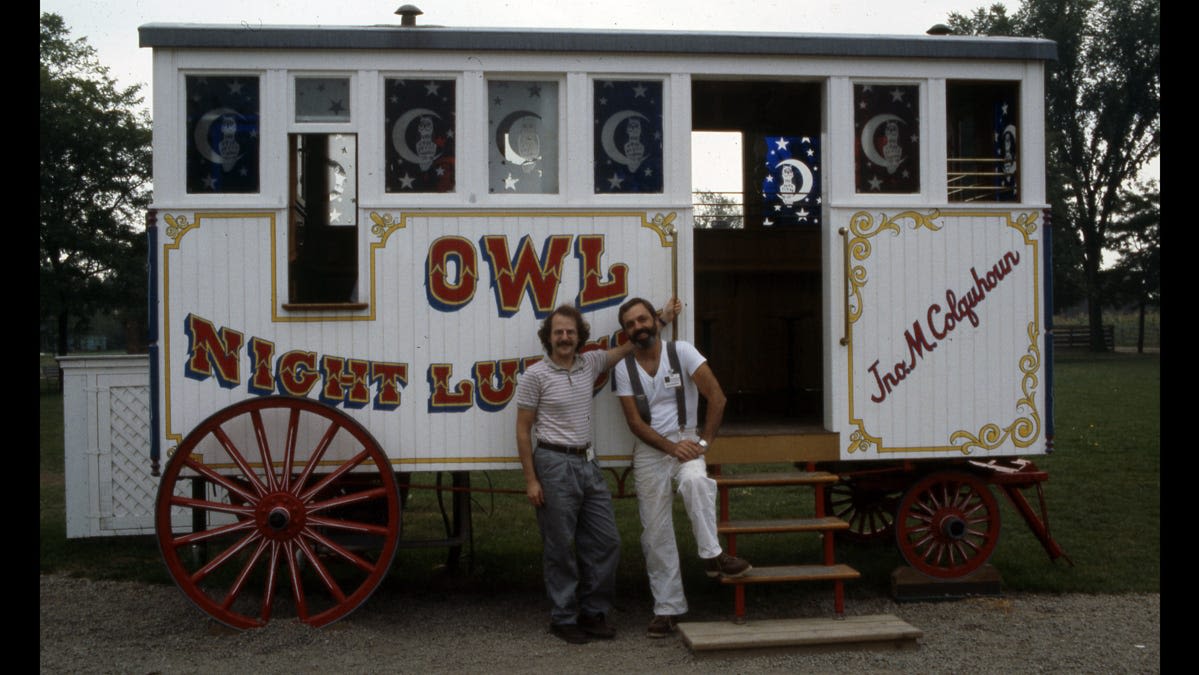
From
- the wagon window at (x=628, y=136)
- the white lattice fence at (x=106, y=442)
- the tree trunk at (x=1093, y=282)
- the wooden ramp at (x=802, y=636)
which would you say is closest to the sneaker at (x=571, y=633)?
the wooden ramp at (x=802, y=636)

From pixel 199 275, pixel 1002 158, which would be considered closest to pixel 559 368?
pixel 199 275

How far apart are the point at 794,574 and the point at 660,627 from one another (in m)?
0.82

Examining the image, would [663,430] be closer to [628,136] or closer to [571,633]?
[571,633]

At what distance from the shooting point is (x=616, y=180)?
6051 millimetres

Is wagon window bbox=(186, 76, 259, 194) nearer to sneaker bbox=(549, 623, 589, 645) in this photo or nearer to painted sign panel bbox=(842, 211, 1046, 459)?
sneaker bbox=(549, 623, 589, 645)

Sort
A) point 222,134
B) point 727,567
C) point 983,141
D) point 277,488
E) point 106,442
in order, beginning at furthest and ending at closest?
point 106,442
point 983,141
point 222,134
point 277,488
point 727,567

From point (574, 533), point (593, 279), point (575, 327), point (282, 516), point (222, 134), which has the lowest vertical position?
point (574, 533)

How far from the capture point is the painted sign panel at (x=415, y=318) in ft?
19.1

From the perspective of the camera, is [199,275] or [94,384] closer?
[199,275]

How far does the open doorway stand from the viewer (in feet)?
25.3

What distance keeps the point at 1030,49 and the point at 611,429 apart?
11.6ft

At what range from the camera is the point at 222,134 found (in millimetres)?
5906

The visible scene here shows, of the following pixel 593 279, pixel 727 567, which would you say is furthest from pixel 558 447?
pixel 727 567
